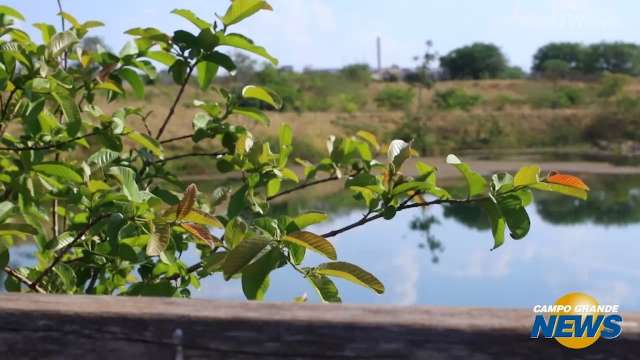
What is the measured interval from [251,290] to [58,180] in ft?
1.78

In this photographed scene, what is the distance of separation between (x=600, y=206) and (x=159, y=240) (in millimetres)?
7500

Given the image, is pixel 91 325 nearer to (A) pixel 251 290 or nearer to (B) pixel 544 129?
(A) pixel 251 290

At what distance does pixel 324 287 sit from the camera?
0.91m

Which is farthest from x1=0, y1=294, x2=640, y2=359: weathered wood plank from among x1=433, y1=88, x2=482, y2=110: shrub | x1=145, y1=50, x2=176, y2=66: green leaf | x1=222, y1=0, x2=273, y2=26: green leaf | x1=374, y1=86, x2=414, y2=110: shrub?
x1=433, y1=88, x2=482, y2=110: shrub

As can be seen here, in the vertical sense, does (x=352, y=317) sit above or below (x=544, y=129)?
above

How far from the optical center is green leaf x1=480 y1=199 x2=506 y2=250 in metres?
0.98

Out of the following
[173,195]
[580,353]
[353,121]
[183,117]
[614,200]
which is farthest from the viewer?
[353,121]

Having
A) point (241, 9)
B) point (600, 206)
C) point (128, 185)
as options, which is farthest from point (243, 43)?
point (600, 206)

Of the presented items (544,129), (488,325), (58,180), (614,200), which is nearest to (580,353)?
(488,325)

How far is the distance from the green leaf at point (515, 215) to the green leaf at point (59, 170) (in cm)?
58

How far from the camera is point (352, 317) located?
1.81 feet

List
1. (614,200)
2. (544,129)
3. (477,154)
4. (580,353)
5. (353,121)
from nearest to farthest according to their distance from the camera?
(580,353) → (614,200) → (477,154) → (353,121) → (544,129)

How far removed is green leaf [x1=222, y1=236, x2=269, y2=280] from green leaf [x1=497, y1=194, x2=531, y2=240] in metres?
0.35

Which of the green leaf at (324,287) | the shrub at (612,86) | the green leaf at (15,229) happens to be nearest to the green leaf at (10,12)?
the green leaf at (15,229)
